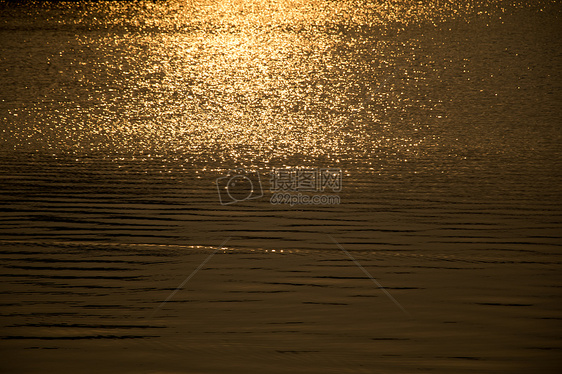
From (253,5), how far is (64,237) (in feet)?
141

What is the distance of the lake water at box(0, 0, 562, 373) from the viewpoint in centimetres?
750

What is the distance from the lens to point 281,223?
12.1 metres

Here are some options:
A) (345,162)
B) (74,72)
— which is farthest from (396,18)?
(345,162)

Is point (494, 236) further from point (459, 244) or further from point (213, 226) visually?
point (213, 226)

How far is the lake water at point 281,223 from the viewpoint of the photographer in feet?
24.6
